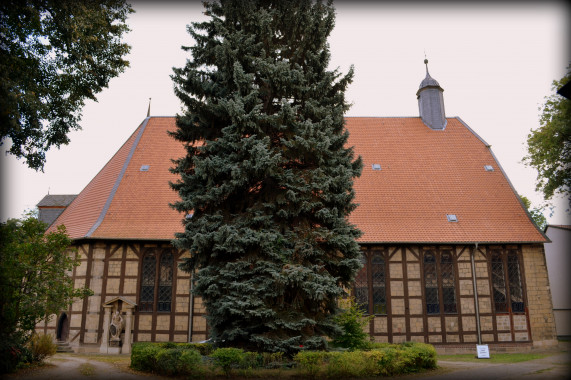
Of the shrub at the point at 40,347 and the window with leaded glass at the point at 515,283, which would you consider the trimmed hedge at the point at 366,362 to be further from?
the window with leaded glass at the point at 515,283

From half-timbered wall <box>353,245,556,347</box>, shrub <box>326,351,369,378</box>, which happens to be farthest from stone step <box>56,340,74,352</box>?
shrub <box>326,351,369,378</box>

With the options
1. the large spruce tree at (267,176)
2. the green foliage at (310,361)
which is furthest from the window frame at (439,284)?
the green foliage at (310,361)

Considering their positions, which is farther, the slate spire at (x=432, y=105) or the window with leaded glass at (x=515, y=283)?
the slate spire at (x=432, y=105)

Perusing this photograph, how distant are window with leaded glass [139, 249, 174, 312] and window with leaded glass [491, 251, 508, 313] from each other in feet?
40.1

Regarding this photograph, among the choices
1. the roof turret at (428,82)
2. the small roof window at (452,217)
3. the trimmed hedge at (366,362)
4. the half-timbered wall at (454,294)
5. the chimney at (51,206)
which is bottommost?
the trimmed hedge at (366,362)

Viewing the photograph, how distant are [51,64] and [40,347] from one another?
22.3ft

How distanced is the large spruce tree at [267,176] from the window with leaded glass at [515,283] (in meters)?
9.50

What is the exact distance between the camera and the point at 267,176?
9742mm

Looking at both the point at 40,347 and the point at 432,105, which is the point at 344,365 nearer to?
the point at 40,347

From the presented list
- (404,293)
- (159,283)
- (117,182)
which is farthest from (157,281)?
(404,293)

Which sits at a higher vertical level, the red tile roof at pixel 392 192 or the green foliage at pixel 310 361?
the red tile roof at pixel 392 192

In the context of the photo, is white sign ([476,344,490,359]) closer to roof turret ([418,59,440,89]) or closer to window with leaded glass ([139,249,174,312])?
window with leaded glass ([139,249,174,312])

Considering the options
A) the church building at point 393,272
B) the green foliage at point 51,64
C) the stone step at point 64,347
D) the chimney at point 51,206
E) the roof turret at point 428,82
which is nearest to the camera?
the green foliage at point 51,64

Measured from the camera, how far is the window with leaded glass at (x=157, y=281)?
51.5ft
